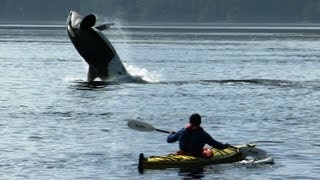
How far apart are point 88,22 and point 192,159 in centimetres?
2985

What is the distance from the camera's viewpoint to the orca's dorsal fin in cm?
6438

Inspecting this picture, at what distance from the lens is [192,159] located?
36438 millimetres

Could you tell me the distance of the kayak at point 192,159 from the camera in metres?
35.9

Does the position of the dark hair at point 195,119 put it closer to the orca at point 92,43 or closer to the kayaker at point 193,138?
the kayaker at point 193,138

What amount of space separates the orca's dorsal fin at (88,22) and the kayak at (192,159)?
27.6 m

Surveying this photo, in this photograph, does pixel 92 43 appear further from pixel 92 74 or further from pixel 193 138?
pixel 193 138

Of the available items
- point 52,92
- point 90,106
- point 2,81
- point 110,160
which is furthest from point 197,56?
point 110,160

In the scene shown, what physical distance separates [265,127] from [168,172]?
13886 millimetres

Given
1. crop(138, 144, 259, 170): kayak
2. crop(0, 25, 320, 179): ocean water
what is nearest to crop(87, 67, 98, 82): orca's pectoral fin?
crop(0, 25, 320, 179): ocean water

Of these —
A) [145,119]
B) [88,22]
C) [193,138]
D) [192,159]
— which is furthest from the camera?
[88,22]

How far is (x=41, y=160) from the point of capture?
1529 inches

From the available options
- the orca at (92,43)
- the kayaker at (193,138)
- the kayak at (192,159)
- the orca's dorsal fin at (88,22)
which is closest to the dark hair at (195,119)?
the kayaker at (193,138)

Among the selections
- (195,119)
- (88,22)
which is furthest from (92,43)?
(195,119)

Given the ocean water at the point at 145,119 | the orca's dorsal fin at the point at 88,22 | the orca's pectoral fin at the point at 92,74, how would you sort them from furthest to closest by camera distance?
1. the orca's pectoral fin at the point at 92,74
2. the orca's dorsal fin at the point at 88,22
3. the ocean water at the point at 145,119
